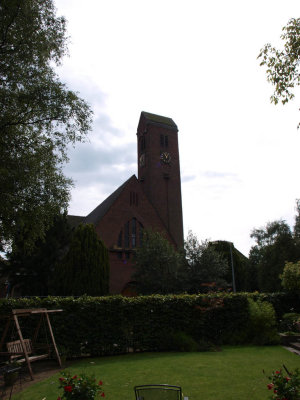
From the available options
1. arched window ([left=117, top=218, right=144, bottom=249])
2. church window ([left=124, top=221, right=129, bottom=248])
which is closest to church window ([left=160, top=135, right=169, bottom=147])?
arched window ([left=117, top=218, right=144, bottom=249])

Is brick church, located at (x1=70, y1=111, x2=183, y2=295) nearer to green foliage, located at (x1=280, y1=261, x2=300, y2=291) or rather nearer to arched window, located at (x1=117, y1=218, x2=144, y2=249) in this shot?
arched window, located at (x1=117, y1=218, x2=144, y2=249)

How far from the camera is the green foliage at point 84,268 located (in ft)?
83.5

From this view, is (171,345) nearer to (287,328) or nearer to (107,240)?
(287,328)

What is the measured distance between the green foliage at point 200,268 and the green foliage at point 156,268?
55.8 inches

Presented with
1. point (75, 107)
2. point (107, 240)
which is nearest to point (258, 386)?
point (75, 107)

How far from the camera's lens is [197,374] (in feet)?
27.2

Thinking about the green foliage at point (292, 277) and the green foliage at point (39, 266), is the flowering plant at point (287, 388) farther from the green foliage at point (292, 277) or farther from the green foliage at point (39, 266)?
the green foliage at point (39, 266)

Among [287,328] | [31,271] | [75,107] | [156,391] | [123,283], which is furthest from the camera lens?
[123,283]

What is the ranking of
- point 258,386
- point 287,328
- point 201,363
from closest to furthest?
point 258,386
point 201,363
point 287,328

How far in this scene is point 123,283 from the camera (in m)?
32.0

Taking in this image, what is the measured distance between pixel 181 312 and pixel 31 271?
17.4 m

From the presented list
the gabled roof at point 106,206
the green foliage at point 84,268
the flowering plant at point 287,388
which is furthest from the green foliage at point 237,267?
the flowering plant at point 287,388

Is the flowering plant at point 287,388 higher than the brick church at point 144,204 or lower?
lower

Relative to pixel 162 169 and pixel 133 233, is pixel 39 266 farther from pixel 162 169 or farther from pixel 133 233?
pixel 162 169
